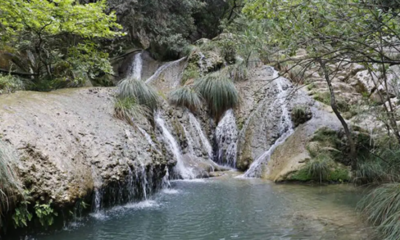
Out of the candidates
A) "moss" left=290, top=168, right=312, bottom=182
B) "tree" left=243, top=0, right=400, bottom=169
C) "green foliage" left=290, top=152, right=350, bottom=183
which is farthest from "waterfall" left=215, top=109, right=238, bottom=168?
"tree" left=243, top=0, right=400, bottom=169

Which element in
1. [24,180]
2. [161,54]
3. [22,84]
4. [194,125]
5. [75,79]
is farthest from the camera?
[161,54]

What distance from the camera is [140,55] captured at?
15258 millimetres

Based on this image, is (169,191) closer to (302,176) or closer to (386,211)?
(302,176)

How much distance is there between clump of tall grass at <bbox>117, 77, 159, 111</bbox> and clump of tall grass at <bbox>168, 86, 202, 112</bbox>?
1.50 m

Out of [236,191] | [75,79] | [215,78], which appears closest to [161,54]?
[215,78]

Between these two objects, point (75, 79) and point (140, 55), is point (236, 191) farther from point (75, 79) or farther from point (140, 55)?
point (140, 55)

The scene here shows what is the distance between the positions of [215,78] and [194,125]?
198cm

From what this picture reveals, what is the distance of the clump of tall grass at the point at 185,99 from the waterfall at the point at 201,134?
0.29 meters

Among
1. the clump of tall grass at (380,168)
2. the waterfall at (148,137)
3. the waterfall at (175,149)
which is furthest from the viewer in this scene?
the waterfall at (175,149)

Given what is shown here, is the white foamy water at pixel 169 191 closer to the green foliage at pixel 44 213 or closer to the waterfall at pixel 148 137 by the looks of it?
the waterfall at pixel 148 137

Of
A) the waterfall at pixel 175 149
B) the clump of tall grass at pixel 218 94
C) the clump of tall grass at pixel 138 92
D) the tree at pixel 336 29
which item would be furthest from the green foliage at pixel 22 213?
the clump of tall grass at pixel 218 94

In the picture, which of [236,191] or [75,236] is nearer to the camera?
[75,236]

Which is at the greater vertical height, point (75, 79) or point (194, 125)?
point (75, 79)

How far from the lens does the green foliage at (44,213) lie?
12.4ft
